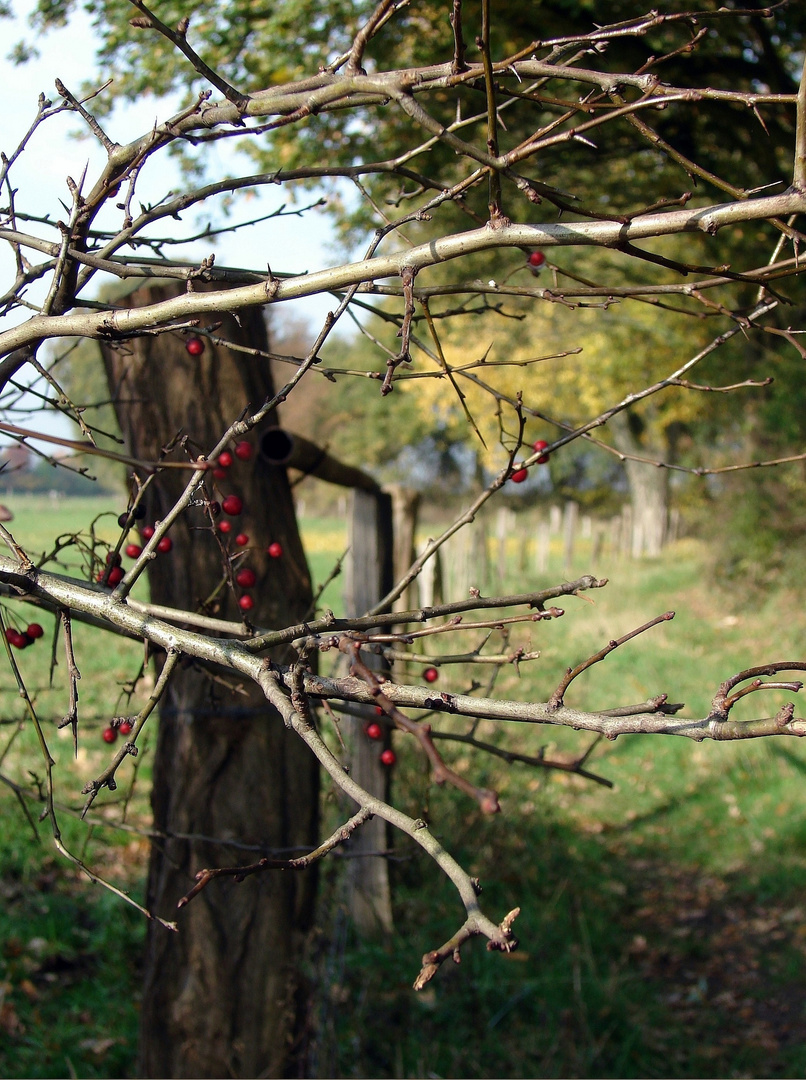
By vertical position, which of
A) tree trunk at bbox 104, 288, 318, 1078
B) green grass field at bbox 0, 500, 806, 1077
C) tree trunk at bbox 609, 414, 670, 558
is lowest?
green grass field at bbox 0, 500, 806, 1077

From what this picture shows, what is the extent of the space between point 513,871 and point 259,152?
705cm

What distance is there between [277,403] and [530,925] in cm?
390

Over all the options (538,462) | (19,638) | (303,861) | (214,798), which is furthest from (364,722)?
(303,861)

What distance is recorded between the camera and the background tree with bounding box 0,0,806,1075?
113cm

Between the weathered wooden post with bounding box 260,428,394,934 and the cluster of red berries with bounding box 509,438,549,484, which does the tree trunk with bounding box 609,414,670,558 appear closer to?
the weathered wooden post with bounding box 260,428,394,934

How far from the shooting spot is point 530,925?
4535 millimetres

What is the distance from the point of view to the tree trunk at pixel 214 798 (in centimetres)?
278

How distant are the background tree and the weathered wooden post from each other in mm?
446

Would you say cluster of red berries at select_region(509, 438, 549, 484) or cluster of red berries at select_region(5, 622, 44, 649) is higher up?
cluster of red berries at select_region(509, 438, 549, 484)

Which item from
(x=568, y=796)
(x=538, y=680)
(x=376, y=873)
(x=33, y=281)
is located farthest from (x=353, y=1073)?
(x=538, y=680)

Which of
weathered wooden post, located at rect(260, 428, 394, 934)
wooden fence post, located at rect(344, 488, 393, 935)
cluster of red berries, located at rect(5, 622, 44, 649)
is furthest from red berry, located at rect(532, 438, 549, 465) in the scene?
wooden fence post, located at rect(344, 488, 393, 935)

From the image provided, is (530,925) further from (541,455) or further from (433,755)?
(433,755)

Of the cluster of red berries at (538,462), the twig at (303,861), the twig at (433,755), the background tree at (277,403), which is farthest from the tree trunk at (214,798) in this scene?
the twig at (433,755)

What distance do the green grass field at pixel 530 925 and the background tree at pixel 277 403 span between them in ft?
1.05
